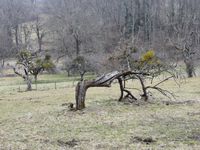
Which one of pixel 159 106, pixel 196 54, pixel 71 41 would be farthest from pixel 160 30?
pixel 159 106

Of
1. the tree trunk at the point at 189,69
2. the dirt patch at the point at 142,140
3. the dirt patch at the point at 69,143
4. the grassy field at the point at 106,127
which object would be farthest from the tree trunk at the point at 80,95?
the tree trunk at the point at 189,69

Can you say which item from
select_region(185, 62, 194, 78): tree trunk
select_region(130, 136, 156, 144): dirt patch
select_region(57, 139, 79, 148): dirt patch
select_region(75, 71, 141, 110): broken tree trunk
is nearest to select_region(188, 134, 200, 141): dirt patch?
select_region(130, 136, 156, 144): dirt patch

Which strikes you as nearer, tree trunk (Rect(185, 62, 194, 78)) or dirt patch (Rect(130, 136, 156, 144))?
dirt patch (Rect(130, 136, 156, 144))

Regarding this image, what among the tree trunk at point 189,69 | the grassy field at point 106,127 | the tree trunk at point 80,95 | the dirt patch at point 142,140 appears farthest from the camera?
the tree trunk at point 189,69

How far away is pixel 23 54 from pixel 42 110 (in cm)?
2110

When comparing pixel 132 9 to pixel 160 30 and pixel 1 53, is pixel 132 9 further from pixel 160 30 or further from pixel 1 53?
pixel 1 53

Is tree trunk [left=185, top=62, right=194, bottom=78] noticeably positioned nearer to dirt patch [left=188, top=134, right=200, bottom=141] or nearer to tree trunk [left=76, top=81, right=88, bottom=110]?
tree trunk [left=76, top=81, right=88, bottom=110]

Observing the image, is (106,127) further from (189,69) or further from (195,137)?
(189,69)

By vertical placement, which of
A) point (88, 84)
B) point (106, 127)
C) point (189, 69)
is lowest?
point (106, 127)

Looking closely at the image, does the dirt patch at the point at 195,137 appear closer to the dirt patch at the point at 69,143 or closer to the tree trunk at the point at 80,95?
the dirt patch at the point at 69,143

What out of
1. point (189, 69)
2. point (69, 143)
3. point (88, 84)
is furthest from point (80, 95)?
point (189, 69)

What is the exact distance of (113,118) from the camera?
15.9 meters

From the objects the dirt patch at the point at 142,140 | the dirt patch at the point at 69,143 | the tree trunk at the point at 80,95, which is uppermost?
the tree trunk at the point at 80,95

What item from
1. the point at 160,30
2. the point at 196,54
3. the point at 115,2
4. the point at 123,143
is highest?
the point at 115,2
